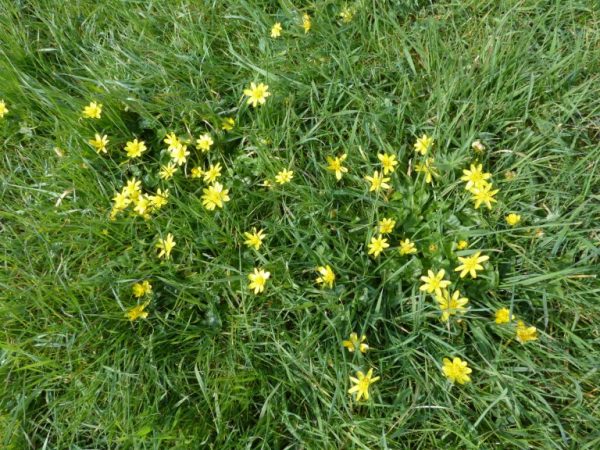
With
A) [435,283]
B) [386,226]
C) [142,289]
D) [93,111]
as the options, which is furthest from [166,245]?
[435,283]

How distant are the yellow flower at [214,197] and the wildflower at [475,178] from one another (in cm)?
96

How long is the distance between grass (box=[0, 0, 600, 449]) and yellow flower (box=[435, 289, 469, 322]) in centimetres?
6

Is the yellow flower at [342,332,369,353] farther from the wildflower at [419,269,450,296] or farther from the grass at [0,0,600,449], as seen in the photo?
the wildflower at [419,269,450,296]

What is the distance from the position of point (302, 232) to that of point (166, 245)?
558 mm

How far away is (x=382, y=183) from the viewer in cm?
209

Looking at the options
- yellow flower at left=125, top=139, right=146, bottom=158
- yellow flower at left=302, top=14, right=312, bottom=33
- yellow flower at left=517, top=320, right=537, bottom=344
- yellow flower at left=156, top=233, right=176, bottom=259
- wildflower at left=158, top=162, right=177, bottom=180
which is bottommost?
yellow flower at left=517, top=320, right=537, bottom=344

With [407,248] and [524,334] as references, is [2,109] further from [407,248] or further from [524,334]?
[524,334]

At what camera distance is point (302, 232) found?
210 cm

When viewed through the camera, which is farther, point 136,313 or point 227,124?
point 227,124

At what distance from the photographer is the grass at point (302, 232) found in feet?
6.15

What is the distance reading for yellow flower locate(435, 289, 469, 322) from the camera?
1.84 metres

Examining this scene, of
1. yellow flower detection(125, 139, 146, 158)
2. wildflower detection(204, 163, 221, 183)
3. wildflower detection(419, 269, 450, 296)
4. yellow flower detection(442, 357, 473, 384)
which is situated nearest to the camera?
yellow flower detection(442, 357, 473, 384)

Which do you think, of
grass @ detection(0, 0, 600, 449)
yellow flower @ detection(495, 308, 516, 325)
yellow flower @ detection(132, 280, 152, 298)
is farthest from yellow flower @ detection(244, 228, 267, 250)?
yellow flower @ detection(495, 308, 516, 325)

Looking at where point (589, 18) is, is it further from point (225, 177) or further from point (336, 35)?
point (225, 177)
